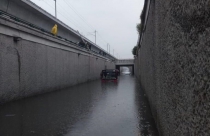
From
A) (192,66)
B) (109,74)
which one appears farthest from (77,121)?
(109,74)

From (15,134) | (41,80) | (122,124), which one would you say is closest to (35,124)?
(15,134)

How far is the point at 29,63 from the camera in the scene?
12.5 m

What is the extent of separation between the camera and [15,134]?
5.27 m

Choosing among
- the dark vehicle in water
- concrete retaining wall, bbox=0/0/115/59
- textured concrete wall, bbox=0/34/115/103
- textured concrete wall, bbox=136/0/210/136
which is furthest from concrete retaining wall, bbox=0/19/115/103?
textured concrete wall, bbox=136/0/210/136

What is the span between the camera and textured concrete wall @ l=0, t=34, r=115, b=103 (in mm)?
10008

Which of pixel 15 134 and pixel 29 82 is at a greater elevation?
pixel 29 82

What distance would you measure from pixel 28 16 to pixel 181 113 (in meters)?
18.1

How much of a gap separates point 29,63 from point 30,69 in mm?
347

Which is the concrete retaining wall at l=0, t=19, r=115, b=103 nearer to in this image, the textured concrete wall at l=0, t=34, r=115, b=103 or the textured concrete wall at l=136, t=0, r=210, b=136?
the textured concrete wall at l=0, t=34, r=115, b=103

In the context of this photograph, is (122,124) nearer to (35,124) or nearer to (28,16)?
(35,124)

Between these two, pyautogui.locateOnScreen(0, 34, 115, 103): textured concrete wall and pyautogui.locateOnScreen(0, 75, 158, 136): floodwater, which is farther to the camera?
pyautogui.locateOnScreen(0, 34, 115, 103): textured concrete wall

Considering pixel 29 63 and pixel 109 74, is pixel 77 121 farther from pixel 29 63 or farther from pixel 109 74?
pixel 109 74

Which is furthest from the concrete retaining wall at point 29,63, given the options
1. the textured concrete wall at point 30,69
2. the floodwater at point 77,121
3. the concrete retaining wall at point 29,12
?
the concrete retaining wall at point 29,12

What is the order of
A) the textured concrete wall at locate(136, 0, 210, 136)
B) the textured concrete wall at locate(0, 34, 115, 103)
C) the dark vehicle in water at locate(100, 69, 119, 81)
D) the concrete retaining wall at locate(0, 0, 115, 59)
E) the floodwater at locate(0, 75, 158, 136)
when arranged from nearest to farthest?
the textured concrete wall at locate(136, 0, 210, 136), the floodwater at locate(0, 75, 158, 136), the textured concrete wall at locate(0, 34, 115, 103), the concrete retaining wall at locate(0, 0, 115, 59), the dark vehicle in water at locate(100, 69, 119, 81)
